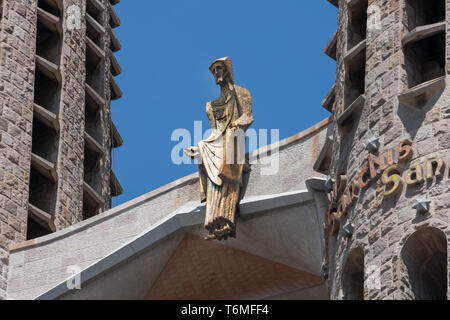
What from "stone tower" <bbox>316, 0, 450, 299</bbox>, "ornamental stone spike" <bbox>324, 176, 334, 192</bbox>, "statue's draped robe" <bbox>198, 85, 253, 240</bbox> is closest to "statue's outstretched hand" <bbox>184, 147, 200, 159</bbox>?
"statue's draped robe" <bbox>198, 85, 253, 240</bbox>

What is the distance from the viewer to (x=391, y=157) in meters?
33.0

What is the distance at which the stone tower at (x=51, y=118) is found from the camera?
44.7 meters

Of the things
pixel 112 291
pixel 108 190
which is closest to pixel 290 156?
pixel 112 291

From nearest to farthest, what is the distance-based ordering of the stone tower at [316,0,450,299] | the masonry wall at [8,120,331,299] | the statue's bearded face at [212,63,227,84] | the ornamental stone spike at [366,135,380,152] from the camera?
the stone tower at [316,0,450,299] → the ornamental stone spike at [366,135,380,152] → the statue's bearded face at [212,63,227,84] → the masonry wall at [8,120,331,299]

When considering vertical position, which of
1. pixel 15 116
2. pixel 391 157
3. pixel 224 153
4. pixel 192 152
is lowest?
pixel 391 157

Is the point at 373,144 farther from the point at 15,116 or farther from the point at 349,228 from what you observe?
the point at 15,116

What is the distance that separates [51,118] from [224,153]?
9.38 m

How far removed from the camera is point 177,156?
130ft

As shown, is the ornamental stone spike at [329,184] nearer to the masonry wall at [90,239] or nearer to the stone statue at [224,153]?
the stone statue at [224,153]

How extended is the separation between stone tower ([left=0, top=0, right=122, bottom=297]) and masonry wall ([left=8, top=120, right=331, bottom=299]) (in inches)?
20.6

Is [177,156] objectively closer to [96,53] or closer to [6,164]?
[6,164]

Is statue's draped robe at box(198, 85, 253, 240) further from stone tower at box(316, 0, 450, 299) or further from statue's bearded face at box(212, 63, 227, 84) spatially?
stone tower at box(316, 0, 450, 299)

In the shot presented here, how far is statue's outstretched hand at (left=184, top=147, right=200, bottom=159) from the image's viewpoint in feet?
128

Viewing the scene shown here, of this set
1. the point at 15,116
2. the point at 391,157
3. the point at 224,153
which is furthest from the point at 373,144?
Result: the point at 15,116
